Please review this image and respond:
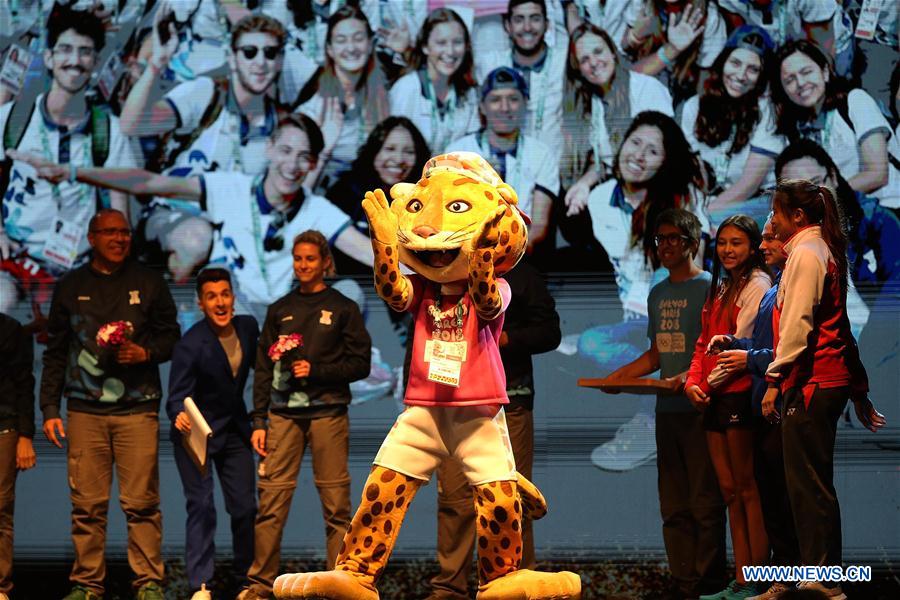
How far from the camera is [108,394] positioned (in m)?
5.32

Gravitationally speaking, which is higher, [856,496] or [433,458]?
[433,458]

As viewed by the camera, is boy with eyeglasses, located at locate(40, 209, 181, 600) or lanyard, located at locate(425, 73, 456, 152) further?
lanyard, located at locate(425, 73, 456, 152)

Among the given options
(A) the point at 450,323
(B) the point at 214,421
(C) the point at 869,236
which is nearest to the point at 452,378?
(A) the point at 450,323

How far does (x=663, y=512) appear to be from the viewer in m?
5.08

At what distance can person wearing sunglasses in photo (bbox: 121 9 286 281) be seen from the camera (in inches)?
240

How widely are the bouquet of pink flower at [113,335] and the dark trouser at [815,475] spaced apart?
9.18 ft

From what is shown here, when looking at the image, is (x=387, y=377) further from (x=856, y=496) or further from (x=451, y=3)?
(x=856, y=496)

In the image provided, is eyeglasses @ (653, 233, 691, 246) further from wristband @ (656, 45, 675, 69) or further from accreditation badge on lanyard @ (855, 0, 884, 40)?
accreditation badge on lanyard @ (855, 0, 884, 40)

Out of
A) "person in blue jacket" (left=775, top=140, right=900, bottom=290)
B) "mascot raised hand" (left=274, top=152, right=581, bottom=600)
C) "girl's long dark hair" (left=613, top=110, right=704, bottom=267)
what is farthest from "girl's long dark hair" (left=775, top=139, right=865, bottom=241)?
"mascot raised hand" (left=274, top=152, right=581, bottom=600)

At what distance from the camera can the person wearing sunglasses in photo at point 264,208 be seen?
6.05 m

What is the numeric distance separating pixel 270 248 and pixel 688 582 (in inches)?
102

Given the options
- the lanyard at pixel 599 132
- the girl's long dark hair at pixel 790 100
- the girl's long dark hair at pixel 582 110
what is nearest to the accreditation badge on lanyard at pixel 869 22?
the girl's long dark hair at pixel 790 100

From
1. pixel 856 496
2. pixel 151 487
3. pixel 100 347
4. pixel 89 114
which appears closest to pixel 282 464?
pixel 151 487

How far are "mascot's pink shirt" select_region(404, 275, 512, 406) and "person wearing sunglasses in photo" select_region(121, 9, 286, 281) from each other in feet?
7.86
